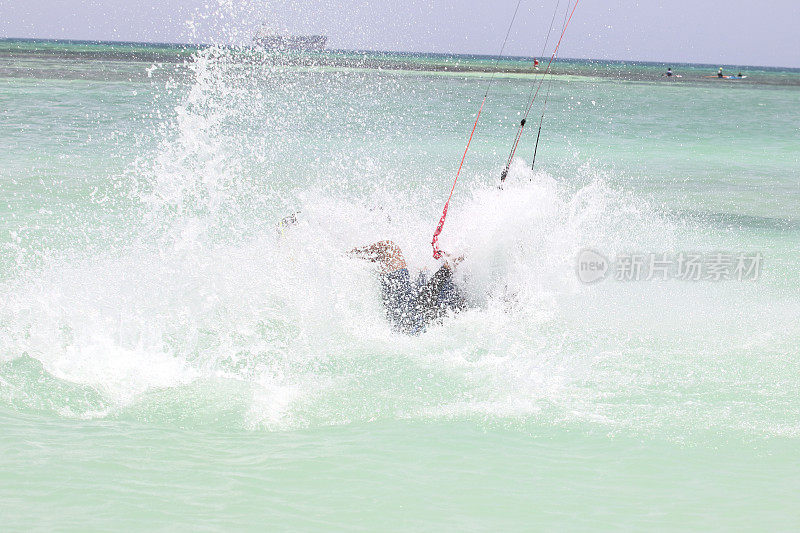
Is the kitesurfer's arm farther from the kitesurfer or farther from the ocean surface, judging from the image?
the ocean surface

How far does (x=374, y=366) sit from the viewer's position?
5184 mm

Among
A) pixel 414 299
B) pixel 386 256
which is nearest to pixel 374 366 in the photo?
pixel 414 299

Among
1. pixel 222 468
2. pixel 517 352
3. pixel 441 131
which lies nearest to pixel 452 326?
pixel 517 352

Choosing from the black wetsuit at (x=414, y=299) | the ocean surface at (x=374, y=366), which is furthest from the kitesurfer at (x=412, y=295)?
the ocean surface at (x=374, y=366)

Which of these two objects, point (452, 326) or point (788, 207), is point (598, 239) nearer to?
point (452, 326)

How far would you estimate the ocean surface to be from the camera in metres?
3.64

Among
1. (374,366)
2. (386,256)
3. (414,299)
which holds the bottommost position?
(374,366)

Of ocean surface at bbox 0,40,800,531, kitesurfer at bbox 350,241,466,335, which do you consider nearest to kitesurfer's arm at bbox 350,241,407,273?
kitesurfer at bbox 350,241,466,335

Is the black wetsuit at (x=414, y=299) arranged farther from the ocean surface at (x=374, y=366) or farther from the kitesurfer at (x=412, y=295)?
the ocean surface at (x=374, y=366)

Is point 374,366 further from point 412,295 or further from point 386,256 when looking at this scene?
point 386,256

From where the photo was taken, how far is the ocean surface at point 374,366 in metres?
3.64

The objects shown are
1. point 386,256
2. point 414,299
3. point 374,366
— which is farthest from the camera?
point 386,256

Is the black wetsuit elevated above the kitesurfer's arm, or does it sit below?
below

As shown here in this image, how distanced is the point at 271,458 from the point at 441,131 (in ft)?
54.4
